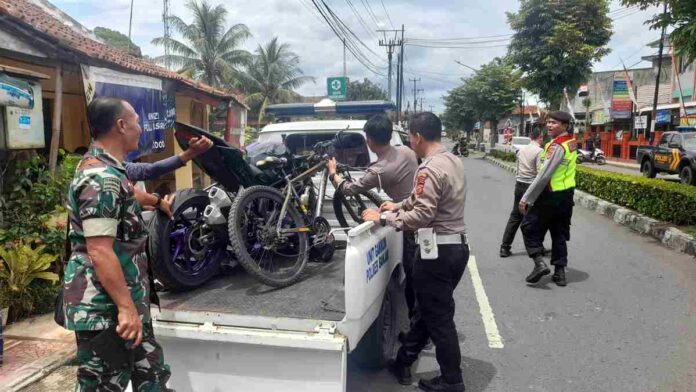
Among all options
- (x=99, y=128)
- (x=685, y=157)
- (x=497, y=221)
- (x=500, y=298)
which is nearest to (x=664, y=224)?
(x=497, y=221)

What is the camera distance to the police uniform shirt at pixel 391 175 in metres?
3.75

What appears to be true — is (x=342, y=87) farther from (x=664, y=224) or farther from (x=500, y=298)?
(x=500, y=298)

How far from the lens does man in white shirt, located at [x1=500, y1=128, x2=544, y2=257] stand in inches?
251

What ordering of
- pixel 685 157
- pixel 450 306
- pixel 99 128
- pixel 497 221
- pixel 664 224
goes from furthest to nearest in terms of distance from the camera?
pixel 685 157, pixel 497 221, pixel 664 224, pixel 450 306, pixel 99 128

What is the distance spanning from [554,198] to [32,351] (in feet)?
16.2

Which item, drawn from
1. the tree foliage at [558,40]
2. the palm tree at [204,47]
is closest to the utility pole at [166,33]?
the palm tree at [204,47]

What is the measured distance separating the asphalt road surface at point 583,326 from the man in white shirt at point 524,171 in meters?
0.28

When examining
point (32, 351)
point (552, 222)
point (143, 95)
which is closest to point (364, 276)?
point (32, 351)

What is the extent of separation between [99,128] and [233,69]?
106 feet

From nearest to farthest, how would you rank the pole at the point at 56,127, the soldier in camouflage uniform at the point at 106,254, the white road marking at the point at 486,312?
the soldier in camouflage uniform at the point at 106,254, the white road marking at the point at 486,312, the pole at the point at 56,127

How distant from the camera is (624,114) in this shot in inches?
1222

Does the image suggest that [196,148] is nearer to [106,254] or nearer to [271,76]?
[106,254]

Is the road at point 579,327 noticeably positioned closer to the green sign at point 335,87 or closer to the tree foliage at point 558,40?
the tree foliage at point 558,40

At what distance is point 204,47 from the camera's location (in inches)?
1218
